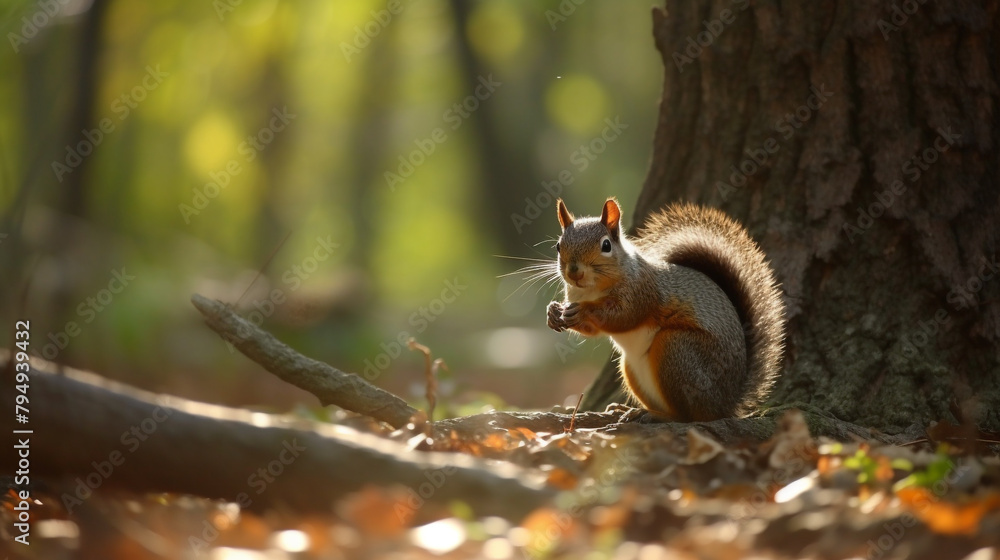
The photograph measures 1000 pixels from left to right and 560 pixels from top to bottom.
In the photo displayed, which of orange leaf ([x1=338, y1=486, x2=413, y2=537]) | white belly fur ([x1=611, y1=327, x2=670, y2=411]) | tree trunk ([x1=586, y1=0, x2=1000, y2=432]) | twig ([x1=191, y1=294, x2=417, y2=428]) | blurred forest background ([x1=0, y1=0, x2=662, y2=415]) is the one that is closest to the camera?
orange leaf ([x1=338, y1=486, x2=413, y2=537])

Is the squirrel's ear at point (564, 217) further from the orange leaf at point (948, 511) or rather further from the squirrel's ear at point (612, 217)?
the orange leaf at point (948, 511)

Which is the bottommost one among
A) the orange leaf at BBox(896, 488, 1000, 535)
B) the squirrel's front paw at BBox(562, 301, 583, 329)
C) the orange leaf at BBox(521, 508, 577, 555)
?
the orange leaf at BBox(896, 488, 1000, 535)

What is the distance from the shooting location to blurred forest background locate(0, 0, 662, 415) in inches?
355

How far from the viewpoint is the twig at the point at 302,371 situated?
9.18ft

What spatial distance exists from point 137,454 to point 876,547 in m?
1.63

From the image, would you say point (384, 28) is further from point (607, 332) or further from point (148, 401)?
point (148, 401)

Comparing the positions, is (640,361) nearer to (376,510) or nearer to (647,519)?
(647,519)

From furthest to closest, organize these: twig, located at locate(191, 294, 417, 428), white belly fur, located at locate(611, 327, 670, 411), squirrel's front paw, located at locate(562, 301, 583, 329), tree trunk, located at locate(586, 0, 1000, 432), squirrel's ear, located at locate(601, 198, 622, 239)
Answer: squirrel's ear, located at locate(601, 198, 622, 239) < squirrel's front paw, located at locate(562, 301, 583, 329) < white belly fur, located at locate(611, 327, 670, 411) < tree trunk, located at locate(586, 0, 1000, 432) < twig, located at locate(191, 294, 417, 428)

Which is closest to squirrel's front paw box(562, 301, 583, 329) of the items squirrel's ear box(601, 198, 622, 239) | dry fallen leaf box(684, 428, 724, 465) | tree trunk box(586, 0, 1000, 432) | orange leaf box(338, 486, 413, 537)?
squirrel's ear box(601, 198, 622, 239)

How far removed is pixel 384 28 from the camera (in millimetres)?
16938

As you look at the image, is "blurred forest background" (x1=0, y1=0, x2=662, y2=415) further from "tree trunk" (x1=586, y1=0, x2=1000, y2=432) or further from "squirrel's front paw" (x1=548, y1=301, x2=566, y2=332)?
"tree trunk" (x1=586, y1=0, x2=1000, y2=432)

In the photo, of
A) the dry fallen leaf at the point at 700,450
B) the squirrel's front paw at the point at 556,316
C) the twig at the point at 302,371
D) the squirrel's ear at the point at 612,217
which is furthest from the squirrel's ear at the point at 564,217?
the dry fallen leaf at the point at 700,450

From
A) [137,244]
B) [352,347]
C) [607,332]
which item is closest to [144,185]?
[137,244]

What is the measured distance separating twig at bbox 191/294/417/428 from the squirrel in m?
1.07
